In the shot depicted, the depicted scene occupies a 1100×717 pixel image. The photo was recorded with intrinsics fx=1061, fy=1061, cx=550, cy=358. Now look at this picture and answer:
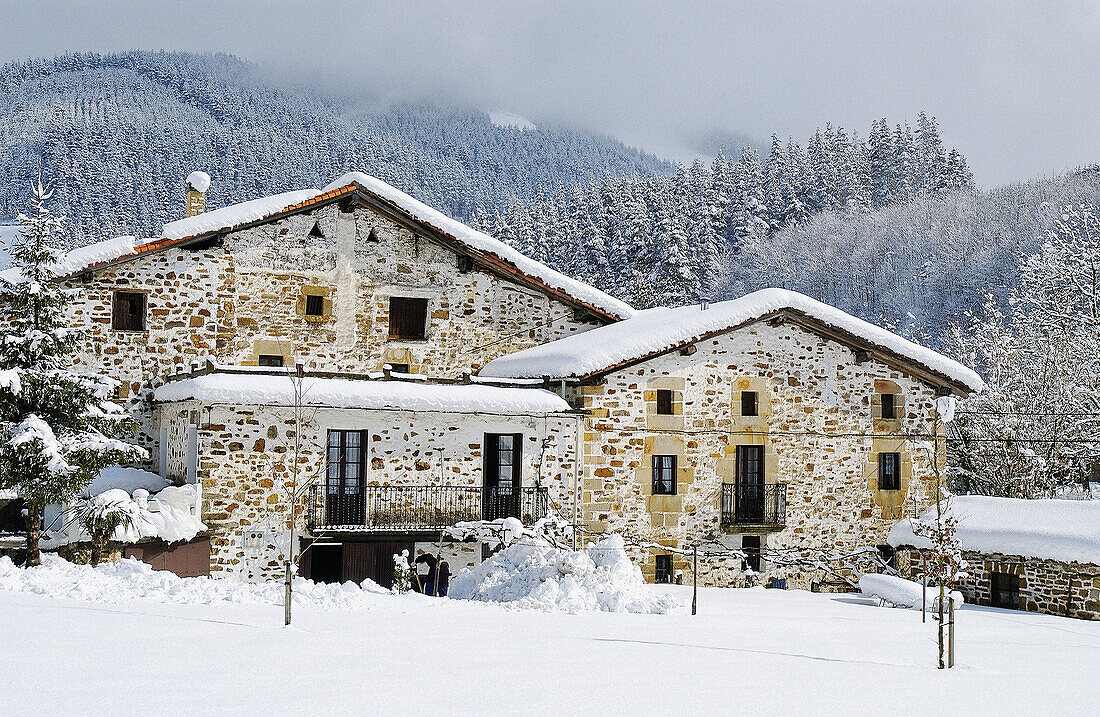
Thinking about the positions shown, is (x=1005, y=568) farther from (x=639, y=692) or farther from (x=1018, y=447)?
(x=639, y=692)

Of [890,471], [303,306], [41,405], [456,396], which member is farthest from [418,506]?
[890,471]

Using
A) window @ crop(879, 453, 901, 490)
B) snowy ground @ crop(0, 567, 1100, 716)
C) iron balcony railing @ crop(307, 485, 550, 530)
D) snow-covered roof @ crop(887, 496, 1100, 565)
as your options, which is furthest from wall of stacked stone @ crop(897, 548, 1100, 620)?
iron balcony railing @ crop(307, 485, 550, 530)

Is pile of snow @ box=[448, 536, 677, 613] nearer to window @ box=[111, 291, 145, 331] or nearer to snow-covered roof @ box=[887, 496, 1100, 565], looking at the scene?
snow-covered roof @ box=[887, 496, 1100, 565]

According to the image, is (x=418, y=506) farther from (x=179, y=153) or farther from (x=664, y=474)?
(x=179, y=153)

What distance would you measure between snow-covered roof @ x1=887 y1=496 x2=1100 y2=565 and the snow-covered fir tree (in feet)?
48.7

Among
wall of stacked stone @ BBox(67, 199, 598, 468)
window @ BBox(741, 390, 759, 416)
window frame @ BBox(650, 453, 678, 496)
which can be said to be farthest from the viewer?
window @ BBox(741, 390, 759, 416)

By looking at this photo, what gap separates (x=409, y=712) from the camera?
24.6 ft

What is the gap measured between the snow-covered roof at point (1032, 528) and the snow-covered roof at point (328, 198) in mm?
8896

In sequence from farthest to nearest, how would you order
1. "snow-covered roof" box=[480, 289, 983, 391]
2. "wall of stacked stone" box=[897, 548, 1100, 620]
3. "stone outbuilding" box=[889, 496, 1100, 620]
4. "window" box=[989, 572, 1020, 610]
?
"snow-covered roof" box=[480, 289, 983, 391], "window" box=[989, 572, 1020, 610], "stone outbuilding" box=[889, 496, 1100, 620], "wall of stacked stone" box=[897, 548, 1100, 620]

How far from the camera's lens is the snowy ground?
7.82m

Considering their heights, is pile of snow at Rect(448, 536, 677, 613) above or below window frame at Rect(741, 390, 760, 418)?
below

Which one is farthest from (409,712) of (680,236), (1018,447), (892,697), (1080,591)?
(680,236)

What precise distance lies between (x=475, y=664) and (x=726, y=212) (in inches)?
3205

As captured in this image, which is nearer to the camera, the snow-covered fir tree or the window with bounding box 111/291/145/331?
the snow-covered fir tree
